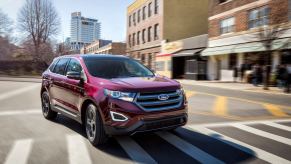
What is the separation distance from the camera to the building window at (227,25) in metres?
28.3

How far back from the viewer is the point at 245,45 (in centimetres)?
2484

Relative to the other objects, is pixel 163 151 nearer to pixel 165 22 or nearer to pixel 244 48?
pixel 244 48

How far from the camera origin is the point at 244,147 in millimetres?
5668

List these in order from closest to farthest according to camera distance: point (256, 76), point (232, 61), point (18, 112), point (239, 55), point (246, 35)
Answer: point (18, 112) → point (256, 76) → point (246, 35) → point (239, 55) → point (232, 61)

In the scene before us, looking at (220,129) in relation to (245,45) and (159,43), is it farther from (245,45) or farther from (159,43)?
(159,43)

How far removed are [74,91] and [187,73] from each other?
28505 millimetres

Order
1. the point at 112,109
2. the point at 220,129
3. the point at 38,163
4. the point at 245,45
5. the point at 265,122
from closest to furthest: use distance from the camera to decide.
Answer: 1. the point at 38,163
2. the point at 112,109
3. the point at 220,129
4. the point at 265,122
5. the point at 245,45

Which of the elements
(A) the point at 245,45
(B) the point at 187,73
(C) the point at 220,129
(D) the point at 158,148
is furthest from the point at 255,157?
(B) the point at 187,73

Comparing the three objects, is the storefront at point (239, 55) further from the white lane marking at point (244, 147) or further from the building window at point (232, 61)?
the white lane marking at point (244, 147)

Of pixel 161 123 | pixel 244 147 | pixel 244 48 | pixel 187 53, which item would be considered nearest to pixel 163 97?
pixel 161 123

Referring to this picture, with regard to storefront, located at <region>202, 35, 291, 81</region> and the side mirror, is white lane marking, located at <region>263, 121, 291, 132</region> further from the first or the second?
storefront, located at <region>202, 35, 291, 81</region>

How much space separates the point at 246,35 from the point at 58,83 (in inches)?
840

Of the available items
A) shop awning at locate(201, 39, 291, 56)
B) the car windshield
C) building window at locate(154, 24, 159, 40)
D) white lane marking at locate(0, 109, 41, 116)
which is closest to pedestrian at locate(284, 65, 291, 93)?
shop awning at locate(201, 39, 291, 56)

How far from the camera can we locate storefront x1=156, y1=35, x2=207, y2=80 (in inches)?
1270
